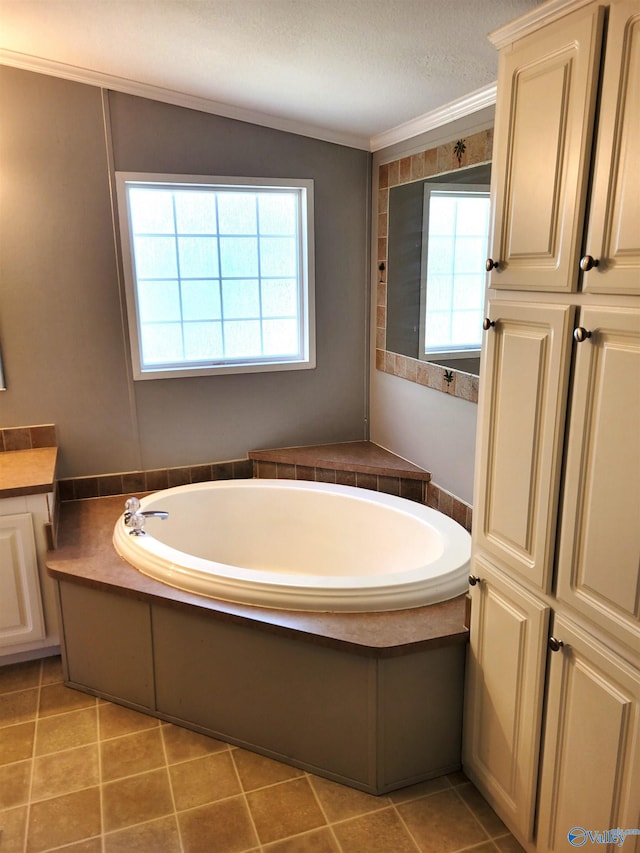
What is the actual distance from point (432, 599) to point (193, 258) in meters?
2.03

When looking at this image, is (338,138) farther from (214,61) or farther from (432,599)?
(432,599)

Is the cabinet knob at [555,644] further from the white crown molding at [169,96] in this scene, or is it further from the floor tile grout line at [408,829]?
the white crown molding at [169,96]

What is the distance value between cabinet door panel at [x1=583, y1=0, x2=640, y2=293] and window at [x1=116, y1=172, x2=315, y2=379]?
2155 millimetres

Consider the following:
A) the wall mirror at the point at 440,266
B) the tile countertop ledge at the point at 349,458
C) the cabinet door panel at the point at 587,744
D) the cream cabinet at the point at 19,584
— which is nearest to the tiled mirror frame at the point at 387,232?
the wall mirror at the point at 440,266

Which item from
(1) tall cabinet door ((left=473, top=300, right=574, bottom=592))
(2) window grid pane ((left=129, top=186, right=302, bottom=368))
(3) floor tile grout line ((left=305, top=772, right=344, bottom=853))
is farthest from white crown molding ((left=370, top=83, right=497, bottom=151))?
(3) floor tile grout line ((left=305, top=772, right=344, bottom=853))

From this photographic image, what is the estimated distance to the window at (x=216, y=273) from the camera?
3.08 m

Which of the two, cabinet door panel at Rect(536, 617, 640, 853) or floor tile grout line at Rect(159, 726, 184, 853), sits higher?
cabinet door panel at Rect(536, 617, 640, 853)

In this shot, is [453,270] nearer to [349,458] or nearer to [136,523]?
[349,458]

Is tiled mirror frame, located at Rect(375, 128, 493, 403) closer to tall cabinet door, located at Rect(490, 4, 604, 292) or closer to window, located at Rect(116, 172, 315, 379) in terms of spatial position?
window, located at Rect(116, 172, 315, 379)

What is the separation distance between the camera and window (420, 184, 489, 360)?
8.36ft

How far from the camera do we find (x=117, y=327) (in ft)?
10.1

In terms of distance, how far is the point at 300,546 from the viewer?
3076mm

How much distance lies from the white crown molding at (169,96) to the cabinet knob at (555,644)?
2.59m

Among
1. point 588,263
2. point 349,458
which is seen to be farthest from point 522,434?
point 349,458
